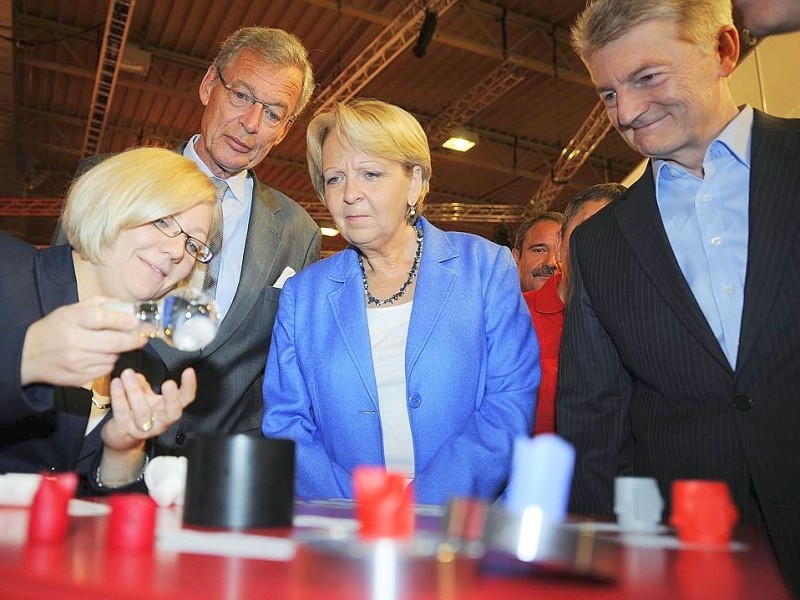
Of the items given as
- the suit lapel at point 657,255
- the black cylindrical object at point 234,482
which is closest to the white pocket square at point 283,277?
the suit lapel at point 657,255

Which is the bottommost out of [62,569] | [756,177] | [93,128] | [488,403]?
[62,569]

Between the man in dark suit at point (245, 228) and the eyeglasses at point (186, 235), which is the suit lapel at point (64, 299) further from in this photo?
the man in dark suit at point (245, 228)

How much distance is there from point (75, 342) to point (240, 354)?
1.29 meters

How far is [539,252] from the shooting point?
4414 mm

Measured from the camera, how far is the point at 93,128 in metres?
10.6

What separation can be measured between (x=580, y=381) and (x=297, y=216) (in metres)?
1.33

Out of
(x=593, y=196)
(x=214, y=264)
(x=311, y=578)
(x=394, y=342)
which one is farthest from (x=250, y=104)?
(x=311, y=578)

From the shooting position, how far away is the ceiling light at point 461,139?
1090cm

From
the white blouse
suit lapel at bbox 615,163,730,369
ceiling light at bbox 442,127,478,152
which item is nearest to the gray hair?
the white blouse

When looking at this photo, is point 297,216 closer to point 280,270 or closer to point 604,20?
point 280,270

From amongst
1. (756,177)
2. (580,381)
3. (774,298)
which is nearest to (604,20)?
(756,177)

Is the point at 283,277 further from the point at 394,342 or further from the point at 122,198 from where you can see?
the point at 122,198

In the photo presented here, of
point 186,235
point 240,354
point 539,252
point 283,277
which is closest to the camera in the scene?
point 186,235

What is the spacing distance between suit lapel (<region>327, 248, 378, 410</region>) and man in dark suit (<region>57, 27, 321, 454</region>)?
41 centimetres
